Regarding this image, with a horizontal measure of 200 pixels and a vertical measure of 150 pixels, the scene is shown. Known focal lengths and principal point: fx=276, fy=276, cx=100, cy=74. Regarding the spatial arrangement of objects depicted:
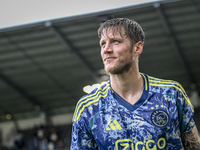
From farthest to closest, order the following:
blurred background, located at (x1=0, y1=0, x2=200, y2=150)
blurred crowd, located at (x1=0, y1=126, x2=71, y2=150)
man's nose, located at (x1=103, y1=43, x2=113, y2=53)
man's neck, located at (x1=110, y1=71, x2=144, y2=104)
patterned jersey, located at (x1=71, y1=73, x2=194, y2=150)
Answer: blurred crowd, located at (x1=0, y1=126, x2=71, y2=150) → blurred background, located at (x1=0, y1=0, x2=200, y2=150) → man's neck, located at (x1=110, y1=71, x2=144, y2=104) → man's nose, located at (x1=103, y1=43, x2=113, y2=53) → patterned jersey, located at (x1=71, y1=73, x2=194, y2=150)

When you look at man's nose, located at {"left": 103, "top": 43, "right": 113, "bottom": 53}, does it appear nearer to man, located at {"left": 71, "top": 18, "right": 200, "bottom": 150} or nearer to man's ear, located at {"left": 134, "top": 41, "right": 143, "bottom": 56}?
man, located at {"left": 71, "top": 18, "right": 200, "bottom": 150}

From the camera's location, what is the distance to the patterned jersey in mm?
1938

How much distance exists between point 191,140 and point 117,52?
87 centimetres

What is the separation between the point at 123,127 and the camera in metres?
1.98

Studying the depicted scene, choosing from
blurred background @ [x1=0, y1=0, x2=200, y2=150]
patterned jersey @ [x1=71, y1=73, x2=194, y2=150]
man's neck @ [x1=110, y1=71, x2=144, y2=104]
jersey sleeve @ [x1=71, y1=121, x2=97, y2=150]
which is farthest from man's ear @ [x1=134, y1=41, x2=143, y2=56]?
blurred background @ [x1=0, y1=0, x2=200, y2=150]

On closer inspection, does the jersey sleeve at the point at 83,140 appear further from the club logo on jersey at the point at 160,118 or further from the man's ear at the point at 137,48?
the man's ear at the point at 137,48

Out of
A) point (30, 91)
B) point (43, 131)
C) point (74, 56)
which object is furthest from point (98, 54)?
point (43, 131)

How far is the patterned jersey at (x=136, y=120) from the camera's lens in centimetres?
194

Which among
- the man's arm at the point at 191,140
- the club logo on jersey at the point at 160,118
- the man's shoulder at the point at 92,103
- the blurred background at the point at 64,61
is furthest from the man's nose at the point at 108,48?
the blurred background at the point at 64,61

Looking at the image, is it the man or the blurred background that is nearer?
the man

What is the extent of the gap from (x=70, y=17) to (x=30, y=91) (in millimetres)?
7962

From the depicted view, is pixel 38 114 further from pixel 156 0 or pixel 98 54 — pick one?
pixel 156 0

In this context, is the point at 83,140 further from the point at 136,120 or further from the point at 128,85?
the point at 128,85

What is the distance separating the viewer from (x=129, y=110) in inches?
81.1
